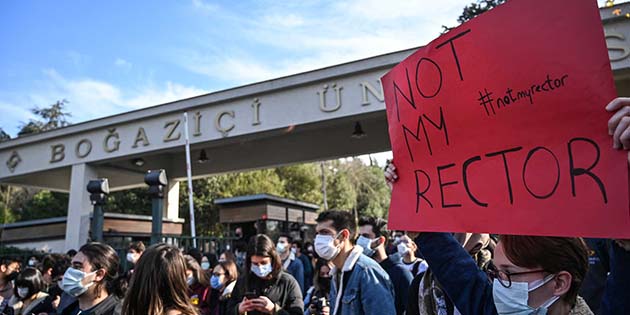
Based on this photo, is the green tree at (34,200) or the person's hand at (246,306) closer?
the person's hand at (246,306)

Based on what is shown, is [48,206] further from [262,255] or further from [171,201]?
[262,255]

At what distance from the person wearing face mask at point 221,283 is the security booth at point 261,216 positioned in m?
7.14

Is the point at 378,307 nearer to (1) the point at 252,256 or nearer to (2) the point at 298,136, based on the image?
(1) the point at 252,256

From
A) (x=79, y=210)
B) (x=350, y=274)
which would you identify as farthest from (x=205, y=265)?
(x=79, y=210)

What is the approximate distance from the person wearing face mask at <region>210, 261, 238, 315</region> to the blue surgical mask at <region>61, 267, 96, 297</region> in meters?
2.12

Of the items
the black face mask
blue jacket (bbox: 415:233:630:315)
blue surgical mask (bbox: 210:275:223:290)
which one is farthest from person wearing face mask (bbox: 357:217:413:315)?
blue surgical mask (bbox: 210:275:223:290)

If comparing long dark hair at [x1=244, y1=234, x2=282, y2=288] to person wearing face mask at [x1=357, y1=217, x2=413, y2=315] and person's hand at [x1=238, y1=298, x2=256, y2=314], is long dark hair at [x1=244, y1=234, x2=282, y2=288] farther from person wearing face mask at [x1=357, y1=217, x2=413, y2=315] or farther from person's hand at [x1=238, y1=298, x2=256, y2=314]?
person wearing face mask at [x1=357, y1=217, x2=413, y2=315]

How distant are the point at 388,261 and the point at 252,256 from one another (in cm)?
141

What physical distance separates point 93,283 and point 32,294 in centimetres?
211

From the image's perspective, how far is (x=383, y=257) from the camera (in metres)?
4.82

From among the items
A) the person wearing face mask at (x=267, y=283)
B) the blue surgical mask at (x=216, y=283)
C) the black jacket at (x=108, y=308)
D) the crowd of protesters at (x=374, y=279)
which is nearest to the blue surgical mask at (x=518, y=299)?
the crowd of protesters at (x=374, y=279)

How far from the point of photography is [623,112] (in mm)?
1242

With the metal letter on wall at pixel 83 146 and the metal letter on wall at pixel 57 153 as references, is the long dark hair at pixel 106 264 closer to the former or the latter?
the metal letter on wall at pixel 83 146

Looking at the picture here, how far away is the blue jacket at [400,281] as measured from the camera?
4062 mm
